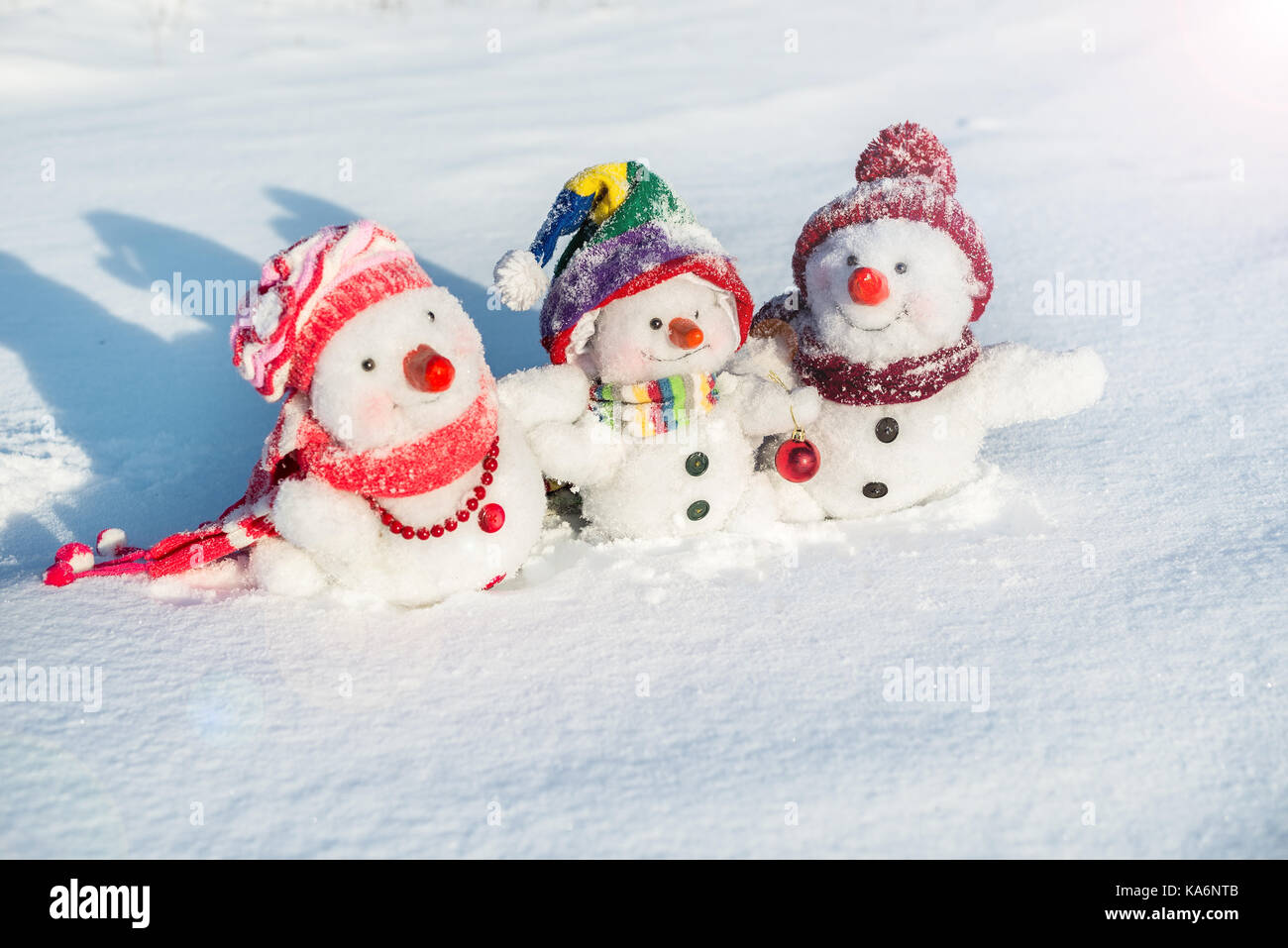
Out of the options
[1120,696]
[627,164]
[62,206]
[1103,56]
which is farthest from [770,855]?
[1103,56]

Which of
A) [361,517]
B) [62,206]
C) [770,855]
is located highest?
[62,206]

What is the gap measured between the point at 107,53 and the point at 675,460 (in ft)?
17.6

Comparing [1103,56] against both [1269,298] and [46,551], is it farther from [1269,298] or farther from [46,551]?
[46,551]

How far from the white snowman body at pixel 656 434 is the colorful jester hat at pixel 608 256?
37 mm

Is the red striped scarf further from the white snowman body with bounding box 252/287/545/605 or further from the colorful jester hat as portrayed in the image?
the colorful jester hat

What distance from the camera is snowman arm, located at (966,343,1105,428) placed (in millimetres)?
2377

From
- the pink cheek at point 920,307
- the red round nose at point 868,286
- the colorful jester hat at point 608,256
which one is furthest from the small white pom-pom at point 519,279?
the pink cheek at point 920,307

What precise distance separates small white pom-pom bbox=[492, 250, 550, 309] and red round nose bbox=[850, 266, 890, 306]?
25.3 inches

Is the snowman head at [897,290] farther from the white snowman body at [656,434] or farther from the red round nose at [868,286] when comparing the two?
the white snowman body at [656,434]

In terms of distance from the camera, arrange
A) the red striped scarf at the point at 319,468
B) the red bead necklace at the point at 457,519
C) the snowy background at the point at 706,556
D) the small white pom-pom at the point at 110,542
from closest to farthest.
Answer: the snowy background at the point at 706,556, the red striped scarf at the point at 319,468, the red bead necklace at the point at 457,519, the small white pom-pom at the point at 110,542

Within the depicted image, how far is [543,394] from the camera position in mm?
2260

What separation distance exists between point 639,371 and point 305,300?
69 centimetres

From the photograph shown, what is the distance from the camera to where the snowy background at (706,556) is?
1.62m

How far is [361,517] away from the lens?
6.85 feet
